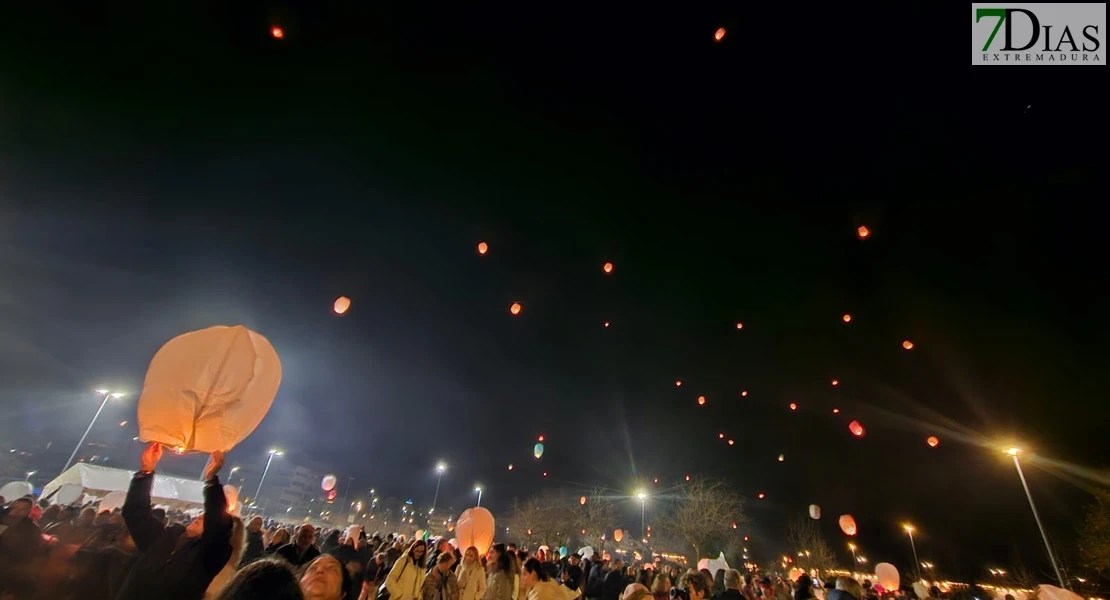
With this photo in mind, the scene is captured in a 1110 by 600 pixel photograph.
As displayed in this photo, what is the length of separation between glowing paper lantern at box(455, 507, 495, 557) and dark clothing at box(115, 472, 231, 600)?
6.90 metres

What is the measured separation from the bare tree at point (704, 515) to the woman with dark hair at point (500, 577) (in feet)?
91.1

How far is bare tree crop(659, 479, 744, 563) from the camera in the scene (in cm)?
3097

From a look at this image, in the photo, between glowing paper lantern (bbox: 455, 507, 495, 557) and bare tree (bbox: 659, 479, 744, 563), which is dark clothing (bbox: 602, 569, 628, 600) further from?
bare tree (bbox: 659, 479, 744, 563)

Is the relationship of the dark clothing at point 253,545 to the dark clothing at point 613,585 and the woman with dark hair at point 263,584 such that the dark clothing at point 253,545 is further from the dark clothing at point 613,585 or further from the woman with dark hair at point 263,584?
the dark clothing at point 613,585

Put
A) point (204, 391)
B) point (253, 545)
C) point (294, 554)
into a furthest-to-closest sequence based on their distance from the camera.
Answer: point (253, 545) → point (294, 554) → point (204, 391)

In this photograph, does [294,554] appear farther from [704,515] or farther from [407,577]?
[704,515]

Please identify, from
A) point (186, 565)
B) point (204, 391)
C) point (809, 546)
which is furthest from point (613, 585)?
point (809, 546)

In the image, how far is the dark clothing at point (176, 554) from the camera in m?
3.23

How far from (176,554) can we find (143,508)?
62 centimetres

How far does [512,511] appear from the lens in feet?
198

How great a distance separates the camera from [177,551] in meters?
3.36

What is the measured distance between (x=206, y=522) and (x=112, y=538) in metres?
2.00

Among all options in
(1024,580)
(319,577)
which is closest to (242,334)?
(319,577)

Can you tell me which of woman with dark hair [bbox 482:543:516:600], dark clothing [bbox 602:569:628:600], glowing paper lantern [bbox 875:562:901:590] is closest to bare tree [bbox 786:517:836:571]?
glowing paper lantern [bbox 875:562:901:590]
